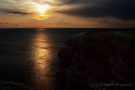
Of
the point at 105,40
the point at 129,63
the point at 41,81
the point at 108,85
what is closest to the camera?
the point at 108,85

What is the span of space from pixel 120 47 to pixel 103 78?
16.4 ft

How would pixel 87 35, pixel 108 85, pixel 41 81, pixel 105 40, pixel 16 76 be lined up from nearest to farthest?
pixel 108 85 < pixel 105 40 < pixel 87 35 < pixel 41 81 < pixel 16 76

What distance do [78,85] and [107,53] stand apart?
7.19 meters

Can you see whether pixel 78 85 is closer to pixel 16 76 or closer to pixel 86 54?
pixel 86 54

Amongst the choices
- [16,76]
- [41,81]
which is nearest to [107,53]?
[41,81]

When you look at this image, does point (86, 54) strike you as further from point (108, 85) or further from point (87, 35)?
point (108, 85)

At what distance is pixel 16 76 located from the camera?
7069cm

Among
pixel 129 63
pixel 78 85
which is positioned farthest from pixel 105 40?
pixel 78 85

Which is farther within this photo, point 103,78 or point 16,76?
point 16,76

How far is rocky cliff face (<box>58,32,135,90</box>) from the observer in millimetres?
34375

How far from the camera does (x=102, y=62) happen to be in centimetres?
3716

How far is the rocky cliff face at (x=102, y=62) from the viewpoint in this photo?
34.4m

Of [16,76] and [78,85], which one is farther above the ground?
[78,85]

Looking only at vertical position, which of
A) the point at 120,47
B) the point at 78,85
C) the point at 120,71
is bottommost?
the point at 78,85
